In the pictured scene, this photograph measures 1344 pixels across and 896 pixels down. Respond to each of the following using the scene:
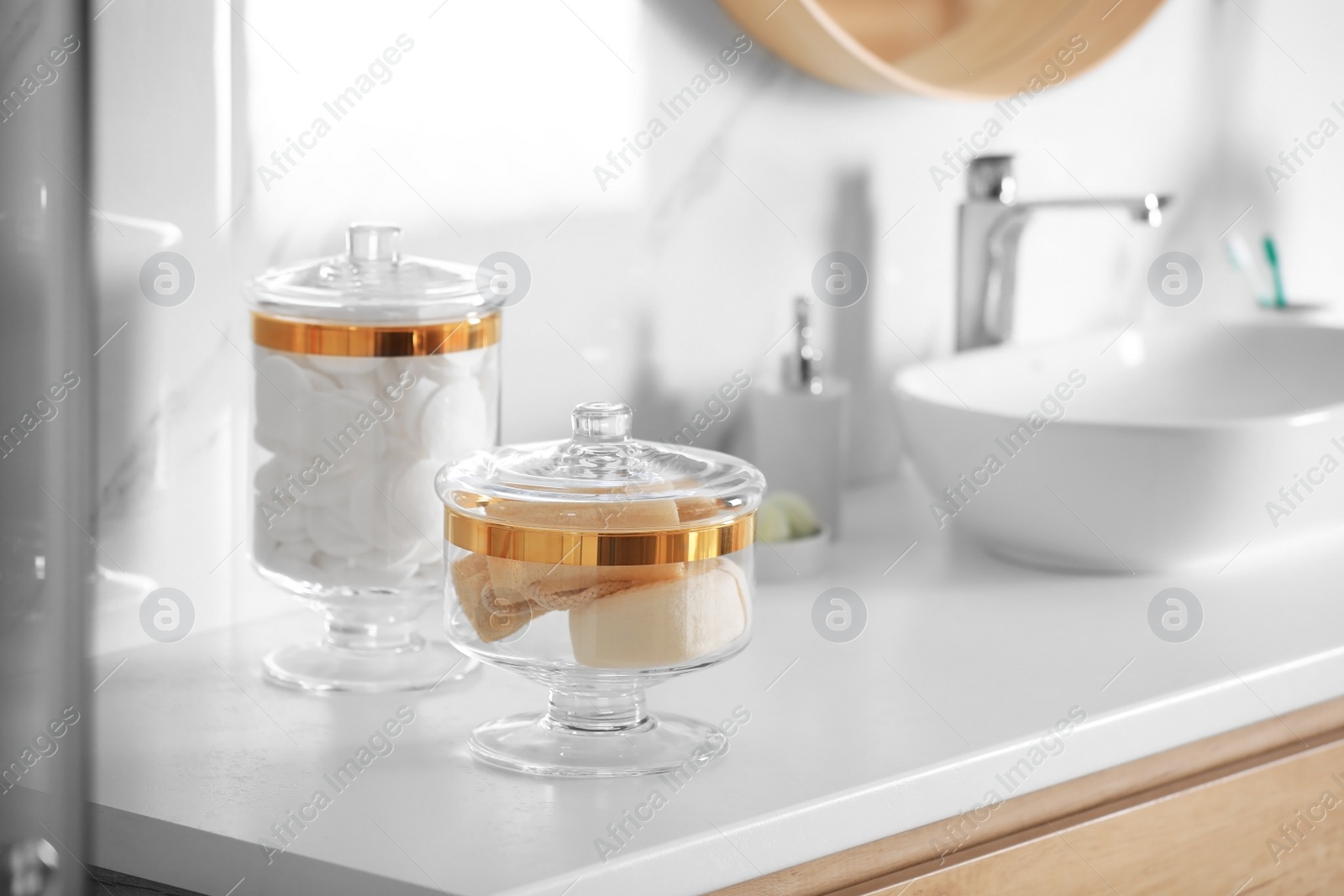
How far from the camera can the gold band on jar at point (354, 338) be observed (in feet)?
2.58

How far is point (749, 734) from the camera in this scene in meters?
0.76

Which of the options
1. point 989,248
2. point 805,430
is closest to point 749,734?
point 805,430

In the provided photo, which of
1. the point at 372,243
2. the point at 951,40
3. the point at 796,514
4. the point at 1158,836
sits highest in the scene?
the point at 951,40

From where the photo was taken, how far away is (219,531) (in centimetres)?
92

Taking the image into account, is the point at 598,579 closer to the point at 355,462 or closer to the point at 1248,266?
the point at 355,462

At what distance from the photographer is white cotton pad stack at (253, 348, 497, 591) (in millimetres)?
792

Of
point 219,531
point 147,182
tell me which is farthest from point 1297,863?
point 147,182

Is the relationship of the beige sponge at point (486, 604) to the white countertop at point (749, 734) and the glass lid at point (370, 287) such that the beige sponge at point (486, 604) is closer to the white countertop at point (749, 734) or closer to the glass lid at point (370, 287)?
the white countertop at point (749, 734)

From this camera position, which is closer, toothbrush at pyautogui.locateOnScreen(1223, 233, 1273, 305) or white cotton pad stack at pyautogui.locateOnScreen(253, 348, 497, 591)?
white cotton pad stack at pyautogui.locateOnScreen(253, 348, 497, 591)

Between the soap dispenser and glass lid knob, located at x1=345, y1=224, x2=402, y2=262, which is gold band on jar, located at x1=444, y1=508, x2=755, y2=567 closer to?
glass lid knob, located at x1=345, y1=224, x2=402, y2=262

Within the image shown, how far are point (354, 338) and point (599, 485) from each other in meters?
0.19

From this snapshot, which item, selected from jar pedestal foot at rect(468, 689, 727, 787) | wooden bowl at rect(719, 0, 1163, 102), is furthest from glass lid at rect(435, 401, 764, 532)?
wooden bowl at rect(719, 0, 1163, 102)

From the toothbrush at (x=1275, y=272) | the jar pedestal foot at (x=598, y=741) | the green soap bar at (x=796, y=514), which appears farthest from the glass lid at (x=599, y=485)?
the toothbrush at (x=1275, y=272)

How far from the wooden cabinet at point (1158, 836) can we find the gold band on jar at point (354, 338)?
0.35m
